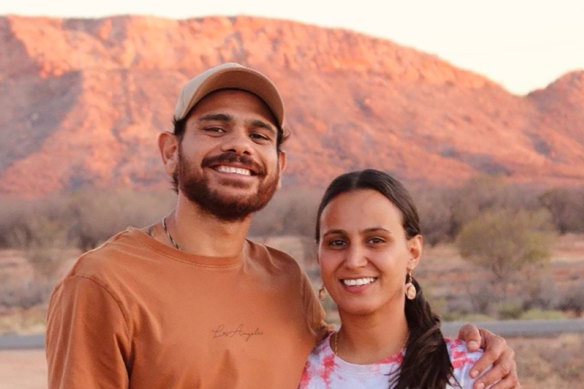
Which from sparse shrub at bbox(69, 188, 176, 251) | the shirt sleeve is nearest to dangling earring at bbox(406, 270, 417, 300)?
the shirt sleeve

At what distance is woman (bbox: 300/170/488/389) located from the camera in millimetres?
3670

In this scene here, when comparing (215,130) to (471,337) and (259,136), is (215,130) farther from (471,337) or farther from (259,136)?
(471,337)

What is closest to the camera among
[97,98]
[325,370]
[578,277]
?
[325,370]

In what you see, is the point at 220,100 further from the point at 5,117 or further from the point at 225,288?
the point at 5,117

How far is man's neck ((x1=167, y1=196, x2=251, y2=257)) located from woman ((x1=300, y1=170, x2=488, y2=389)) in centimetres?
37

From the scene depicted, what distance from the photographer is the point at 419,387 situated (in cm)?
354

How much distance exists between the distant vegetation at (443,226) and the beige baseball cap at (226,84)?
18.5 metres

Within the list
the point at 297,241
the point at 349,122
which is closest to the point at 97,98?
the point at 349,122

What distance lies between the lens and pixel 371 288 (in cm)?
376

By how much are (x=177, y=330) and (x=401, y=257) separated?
991 mm

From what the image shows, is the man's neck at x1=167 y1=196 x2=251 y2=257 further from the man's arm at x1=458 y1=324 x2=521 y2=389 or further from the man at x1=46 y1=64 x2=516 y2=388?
the man's arm at x1=458 y1=324 x2=521 y2=389

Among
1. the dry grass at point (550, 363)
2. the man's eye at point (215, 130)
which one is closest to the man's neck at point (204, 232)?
the man's eye at point (215, 130)

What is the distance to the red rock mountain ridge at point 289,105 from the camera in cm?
6216

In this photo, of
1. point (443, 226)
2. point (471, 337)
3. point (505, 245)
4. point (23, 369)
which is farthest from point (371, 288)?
point (443, 226)
